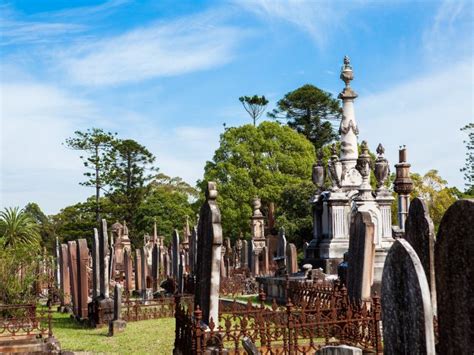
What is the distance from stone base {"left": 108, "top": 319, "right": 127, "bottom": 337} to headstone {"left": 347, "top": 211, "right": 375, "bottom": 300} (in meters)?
6.22

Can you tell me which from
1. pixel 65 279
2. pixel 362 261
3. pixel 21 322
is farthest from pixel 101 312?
pixel 362 261

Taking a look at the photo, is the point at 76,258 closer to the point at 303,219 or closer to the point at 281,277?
the point at 281,277

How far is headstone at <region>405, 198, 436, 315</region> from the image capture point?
8.50 meters

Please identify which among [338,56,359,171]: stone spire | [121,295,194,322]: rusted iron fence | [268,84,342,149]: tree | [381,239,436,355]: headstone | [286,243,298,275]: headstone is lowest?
[121,295,194,322]: rusted iron fence

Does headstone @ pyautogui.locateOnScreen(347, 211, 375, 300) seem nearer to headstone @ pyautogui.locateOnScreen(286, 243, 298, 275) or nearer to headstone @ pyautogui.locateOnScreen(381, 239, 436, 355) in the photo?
headstone @ pyautogui.locateOnScreen(381, 239, 436, 355)

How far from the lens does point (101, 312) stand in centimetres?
1686

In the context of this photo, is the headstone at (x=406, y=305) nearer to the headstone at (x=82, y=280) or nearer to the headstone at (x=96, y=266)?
the headstone at (x=82, y=280)

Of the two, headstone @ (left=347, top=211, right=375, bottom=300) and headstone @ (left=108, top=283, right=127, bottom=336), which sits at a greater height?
headstone @ (left=347, top=211, right=375, bottom=300)

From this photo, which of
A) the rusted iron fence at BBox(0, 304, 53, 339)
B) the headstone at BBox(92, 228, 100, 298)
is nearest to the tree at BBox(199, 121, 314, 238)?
the headstone at BBox(92, 228, 100, 298)

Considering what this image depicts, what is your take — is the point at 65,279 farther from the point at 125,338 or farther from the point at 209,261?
the point at 209,261

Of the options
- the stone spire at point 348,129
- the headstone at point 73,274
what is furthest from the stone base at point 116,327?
the stone spire at point 348,129

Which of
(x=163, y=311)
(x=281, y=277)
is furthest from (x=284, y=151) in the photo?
(x=163, y=311)

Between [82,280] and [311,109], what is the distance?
49.3 meters

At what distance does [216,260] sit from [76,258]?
10.1 meters
